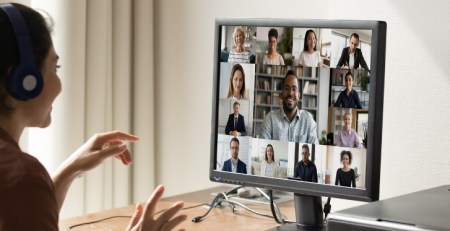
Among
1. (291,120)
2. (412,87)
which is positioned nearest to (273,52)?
(291,120)

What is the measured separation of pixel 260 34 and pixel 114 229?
0.55 metres

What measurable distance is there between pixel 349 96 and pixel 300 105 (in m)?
0.12

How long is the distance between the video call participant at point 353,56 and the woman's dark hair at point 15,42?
588 millimetres

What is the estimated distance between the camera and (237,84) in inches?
72.6

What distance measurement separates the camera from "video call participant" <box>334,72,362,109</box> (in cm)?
165

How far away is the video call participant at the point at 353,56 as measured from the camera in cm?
164

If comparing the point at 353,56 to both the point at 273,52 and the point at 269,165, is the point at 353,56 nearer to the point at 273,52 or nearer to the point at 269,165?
the point at 273,52

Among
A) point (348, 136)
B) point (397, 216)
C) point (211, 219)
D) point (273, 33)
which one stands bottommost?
point (211, 219)

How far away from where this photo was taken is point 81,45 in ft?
8.31

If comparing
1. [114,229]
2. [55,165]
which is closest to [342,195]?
[114,229]

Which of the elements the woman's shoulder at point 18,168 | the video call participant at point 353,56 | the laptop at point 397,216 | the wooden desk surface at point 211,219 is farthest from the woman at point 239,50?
the woman's shoulder at point 18,168

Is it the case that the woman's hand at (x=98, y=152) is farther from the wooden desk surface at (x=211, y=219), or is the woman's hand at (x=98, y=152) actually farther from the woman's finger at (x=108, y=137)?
the wooden desk surface at (x=211, y=219)

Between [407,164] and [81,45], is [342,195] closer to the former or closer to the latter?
[407,164]

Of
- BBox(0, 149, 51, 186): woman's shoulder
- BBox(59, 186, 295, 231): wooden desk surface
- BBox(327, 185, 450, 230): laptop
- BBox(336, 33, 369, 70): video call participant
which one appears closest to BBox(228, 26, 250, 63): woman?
BBox(336, 33, 369, 70): video call participant
